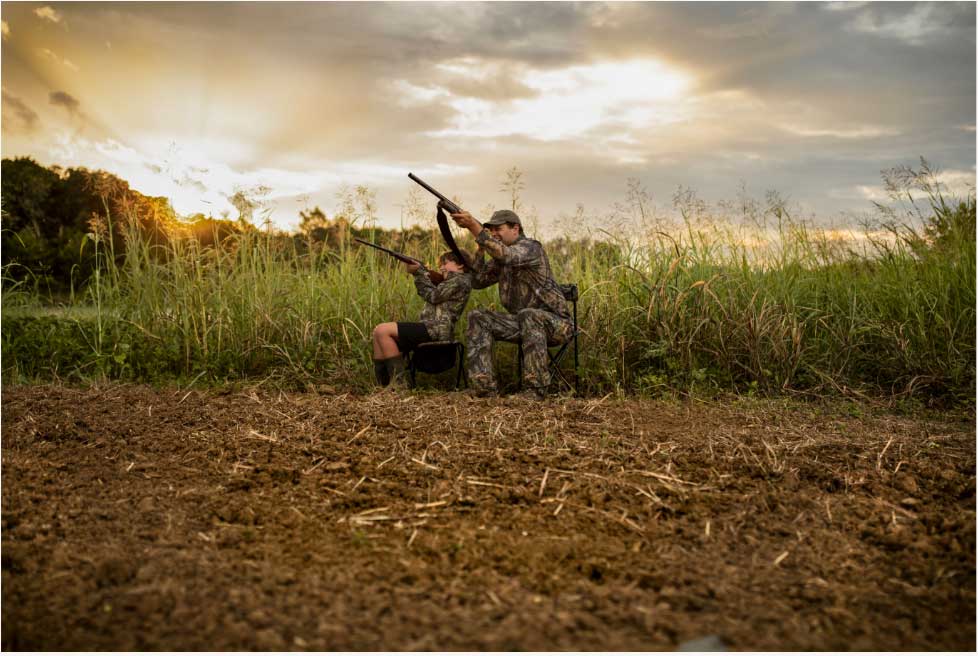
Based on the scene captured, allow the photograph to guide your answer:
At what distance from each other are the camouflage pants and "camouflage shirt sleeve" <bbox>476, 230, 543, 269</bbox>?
376 millimetres

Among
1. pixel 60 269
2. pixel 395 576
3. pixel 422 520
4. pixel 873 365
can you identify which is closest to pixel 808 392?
pixel 873 365

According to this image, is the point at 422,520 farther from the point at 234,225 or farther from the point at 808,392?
the point at 234,225

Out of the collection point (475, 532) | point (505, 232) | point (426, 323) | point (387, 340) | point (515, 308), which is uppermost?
point (505, 232)

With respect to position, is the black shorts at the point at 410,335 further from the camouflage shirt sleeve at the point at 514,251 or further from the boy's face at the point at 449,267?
the camouflage shirt sleeve at the point at 514,251

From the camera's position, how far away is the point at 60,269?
563 inches

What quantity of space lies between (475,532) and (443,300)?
3.41 metres

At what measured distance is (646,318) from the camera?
6.33 m

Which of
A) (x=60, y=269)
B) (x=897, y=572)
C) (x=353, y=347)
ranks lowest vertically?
(x=897, y=572)

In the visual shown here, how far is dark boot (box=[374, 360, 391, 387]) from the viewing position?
599cm

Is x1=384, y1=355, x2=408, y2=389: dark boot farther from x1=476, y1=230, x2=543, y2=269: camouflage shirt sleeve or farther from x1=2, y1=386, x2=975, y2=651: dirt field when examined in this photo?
x1=2, y1=386, x2=975, y2=651: dirt field

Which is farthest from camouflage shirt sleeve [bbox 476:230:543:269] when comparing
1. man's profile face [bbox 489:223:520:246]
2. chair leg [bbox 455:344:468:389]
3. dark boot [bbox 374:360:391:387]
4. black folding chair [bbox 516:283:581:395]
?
dark boot [bbox 374:360:391:387]

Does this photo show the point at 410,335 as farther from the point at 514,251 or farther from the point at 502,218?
the point at 502,218

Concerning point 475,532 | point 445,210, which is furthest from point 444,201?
point 475,532

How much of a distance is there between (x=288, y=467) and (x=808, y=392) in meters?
4.07
